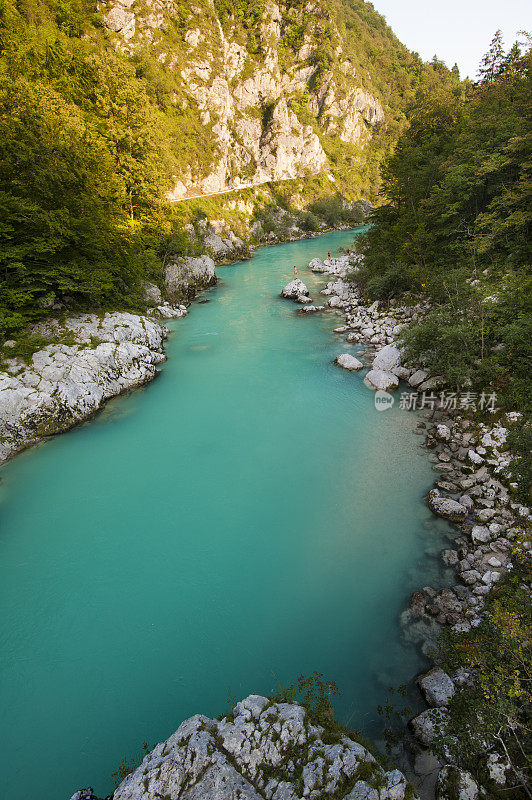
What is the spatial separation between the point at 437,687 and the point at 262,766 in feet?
11.4

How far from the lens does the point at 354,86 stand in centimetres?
11244

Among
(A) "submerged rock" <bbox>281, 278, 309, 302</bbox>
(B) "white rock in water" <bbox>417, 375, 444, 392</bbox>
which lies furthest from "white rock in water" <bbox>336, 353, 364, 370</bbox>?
(A) "submerged rock" <bbox>281, 278, 309, 302</bbox>

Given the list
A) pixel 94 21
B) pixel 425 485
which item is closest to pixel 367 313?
pixel 425 485

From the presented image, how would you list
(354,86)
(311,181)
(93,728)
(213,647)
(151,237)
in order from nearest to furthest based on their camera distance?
(93,728) < (213,647) < (151,237) < (311,181) < (354,86)

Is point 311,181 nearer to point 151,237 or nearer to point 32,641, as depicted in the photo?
point 151,237

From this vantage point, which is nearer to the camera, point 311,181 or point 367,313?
point 367,313

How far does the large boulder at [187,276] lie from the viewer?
2995 centimetres

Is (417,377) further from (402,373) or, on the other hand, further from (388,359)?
(388,359)

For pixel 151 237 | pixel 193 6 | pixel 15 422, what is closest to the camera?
pixel 15 422

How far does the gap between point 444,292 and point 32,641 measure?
61.8 feet

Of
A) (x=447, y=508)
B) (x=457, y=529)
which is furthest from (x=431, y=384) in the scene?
(x=457, y=529)

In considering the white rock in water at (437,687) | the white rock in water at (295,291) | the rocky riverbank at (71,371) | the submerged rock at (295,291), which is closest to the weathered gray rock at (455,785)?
the white rock in water at (437,687)

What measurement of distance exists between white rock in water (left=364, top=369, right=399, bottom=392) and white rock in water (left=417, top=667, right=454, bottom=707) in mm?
11606

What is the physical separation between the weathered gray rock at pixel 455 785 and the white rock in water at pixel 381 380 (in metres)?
13.1
